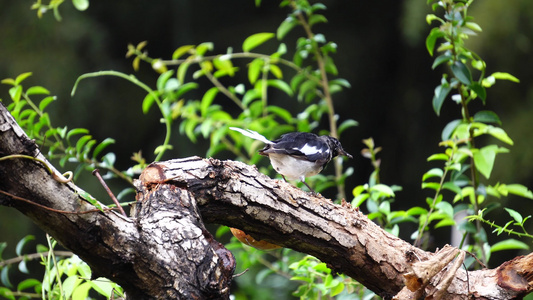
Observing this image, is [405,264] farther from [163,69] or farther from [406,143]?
[406,143]

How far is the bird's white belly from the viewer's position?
166 centimetres

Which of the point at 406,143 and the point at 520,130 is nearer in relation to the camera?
the point at 520,130

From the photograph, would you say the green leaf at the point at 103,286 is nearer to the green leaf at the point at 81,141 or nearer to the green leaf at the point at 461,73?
the green leaf at the point at 81,141

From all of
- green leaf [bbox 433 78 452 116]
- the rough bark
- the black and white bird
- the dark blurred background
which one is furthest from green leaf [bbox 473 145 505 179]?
the dark blurred background

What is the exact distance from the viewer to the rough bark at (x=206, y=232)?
0.92 metres

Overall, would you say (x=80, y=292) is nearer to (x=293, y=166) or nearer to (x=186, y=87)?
(x=293, y=166)

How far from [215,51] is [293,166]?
6.53 ft

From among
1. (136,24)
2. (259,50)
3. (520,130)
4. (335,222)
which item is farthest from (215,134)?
(136,24)

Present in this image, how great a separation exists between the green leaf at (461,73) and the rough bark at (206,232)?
50 centimetres

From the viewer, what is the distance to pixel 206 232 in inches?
43.1

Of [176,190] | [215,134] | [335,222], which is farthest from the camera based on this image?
[215,134]

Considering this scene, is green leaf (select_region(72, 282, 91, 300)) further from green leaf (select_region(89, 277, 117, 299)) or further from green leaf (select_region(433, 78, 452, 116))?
green leaf (select_region(433, 78, 452, 116))

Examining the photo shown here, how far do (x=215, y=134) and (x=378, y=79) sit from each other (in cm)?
166

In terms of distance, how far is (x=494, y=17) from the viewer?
263 centimetres
